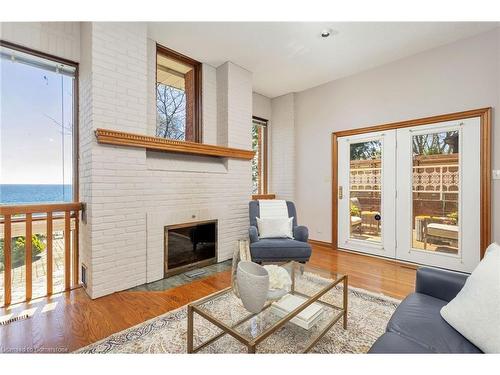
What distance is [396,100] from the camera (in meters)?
3.24

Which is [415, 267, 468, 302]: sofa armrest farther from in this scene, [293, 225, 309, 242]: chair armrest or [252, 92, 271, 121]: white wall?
[252, 92, 271, 121]: white wall

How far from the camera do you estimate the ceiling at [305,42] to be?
8.36 feet

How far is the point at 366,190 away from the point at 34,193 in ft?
13.1

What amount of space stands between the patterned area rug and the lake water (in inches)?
59.1

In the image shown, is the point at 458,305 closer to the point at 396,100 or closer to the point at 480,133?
the point at 480,133

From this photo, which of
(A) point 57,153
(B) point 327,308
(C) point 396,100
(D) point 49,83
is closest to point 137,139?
(A) point 57,153

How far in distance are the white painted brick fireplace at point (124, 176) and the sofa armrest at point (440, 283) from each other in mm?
2271

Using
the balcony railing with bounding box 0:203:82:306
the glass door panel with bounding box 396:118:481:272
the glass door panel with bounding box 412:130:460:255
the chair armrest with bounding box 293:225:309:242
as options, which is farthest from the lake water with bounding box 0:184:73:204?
the glass door panel with bounding box 412:130:460:255

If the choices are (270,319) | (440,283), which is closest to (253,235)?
(270,319)

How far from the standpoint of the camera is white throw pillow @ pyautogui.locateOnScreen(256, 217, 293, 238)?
300cm

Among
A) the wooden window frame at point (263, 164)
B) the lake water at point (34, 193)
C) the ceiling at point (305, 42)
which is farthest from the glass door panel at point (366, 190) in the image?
the lake water at point (34, 193)

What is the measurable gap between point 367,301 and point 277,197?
2.66 meters

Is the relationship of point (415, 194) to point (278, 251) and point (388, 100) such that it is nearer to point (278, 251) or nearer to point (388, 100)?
point (388, 100)

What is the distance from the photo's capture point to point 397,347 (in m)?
1.01
